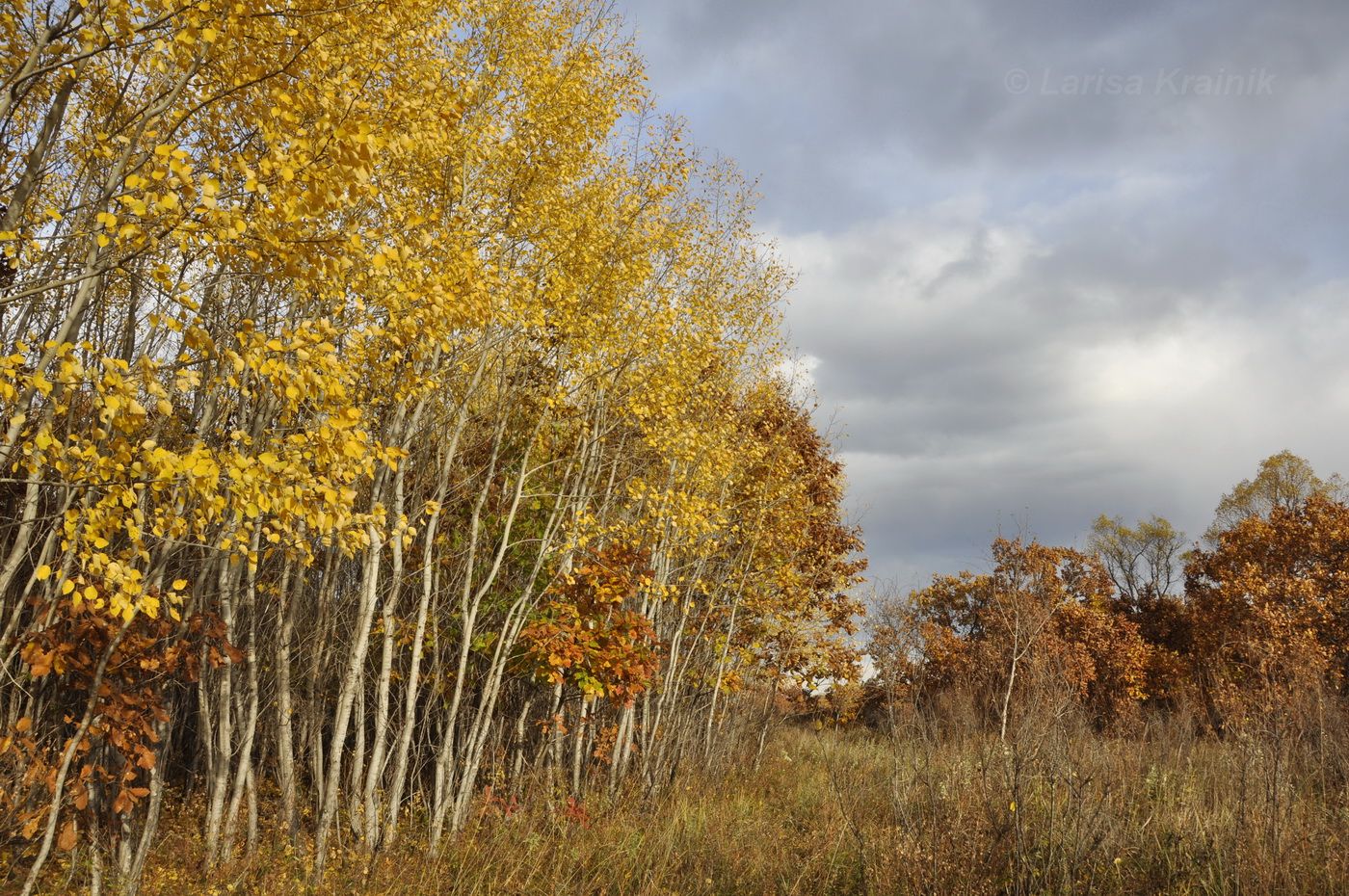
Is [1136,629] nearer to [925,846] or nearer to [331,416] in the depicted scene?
[925,846]

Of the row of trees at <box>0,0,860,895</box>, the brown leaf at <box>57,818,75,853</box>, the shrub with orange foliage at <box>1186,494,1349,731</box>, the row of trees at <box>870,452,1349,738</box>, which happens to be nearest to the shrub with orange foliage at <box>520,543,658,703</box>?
the row of trees at <box>0,0,860,895</box>

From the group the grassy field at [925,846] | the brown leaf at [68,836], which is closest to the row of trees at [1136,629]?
the grassy field at [925,846]

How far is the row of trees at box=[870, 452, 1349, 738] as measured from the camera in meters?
17.6

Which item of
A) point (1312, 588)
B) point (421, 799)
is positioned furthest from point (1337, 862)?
point (1312, 588)

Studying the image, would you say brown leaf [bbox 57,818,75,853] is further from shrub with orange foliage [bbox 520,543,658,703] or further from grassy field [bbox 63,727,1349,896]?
shrub with orange foliage [bbox 520,543,658,703]

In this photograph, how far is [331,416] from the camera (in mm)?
4305

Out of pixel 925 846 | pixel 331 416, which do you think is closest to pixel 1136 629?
pixel 925 846

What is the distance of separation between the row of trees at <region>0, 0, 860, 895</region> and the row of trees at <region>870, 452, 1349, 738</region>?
9248mm

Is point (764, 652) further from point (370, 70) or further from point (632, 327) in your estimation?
point (370, 70)

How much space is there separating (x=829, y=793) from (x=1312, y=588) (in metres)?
15.5

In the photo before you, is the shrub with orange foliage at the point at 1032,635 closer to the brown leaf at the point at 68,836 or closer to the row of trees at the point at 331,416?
the row of trees at the point at 331,416

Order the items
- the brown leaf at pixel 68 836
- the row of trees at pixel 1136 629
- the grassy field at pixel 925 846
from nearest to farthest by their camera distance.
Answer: the brown leaf at pixel 68 836, the grassy field at pixel 925 846, the row of trees at pixel 1136 629

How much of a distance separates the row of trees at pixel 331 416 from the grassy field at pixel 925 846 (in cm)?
52

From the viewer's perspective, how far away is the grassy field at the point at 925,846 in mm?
5941
